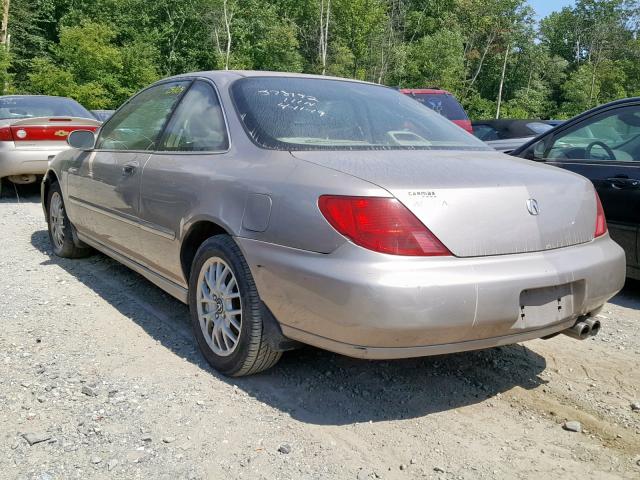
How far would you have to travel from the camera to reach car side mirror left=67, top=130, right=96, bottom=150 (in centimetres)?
479

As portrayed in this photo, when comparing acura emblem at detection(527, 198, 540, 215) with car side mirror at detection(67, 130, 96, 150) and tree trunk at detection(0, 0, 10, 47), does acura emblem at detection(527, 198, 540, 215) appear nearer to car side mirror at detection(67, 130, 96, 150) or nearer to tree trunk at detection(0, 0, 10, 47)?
car side mirror at detection(67, 130, 96, 150)

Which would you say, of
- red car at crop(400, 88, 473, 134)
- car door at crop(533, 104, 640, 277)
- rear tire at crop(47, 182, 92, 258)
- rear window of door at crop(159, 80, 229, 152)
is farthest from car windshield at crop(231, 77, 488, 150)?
red car at crop(400, 88, 473, 134)

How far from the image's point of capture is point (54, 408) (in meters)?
2.84

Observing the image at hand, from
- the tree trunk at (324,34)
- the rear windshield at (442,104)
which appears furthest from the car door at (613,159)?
the tree trunk at (324,34)

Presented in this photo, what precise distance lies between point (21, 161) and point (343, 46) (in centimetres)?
4550

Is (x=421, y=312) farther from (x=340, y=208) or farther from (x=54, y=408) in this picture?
(x=54, y=408)

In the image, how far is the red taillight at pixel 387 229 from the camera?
2.47m

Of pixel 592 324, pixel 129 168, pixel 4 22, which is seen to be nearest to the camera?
pixel 592 324

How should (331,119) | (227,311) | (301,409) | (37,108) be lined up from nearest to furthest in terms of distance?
(301,409)
(227,311)
(331,119)
(37,108)

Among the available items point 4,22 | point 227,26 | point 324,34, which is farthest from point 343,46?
point 4,22

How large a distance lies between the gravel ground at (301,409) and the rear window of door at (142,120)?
1.20 m

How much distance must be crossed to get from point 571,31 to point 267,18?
43.7 meters

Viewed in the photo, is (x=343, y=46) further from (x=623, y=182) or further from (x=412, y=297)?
(x=412, y=297)

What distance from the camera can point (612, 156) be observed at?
15.8 feet
